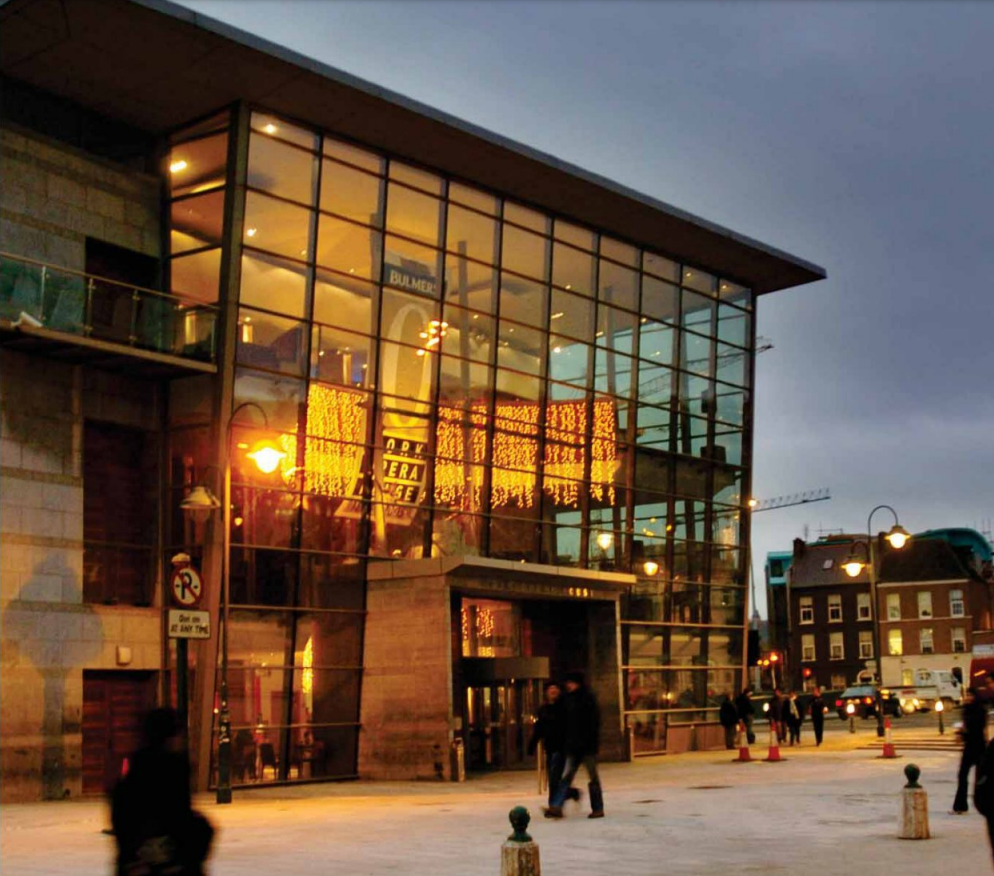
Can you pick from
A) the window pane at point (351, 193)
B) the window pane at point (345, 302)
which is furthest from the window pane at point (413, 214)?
the window pane at point (345, 302)

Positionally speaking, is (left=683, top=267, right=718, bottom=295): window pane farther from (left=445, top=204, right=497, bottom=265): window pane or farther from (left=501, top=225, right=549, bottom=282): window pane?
(left=445, top=204, right=497, bottom=265): window pane

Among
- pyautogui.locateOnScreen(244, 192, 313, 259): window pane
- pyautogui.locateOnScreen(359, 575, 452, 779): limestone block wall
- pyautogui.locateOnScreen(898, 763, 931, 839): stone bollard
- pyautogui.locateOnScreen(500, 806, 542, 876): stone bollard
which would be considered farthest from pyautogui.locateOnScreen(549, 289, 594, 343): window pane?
pyautogui.locateOnScreen(500, 806, 542, 876): stone bollard

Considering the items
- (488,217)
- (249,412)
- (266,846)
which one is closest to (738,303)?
(488,217)

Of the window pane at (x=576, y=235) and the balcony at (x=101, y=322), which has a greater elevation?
the window pane at (x=576, y=235)

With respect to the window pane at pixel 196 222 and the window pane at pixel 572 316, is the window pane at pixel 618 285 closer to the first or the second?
the window pane at pixel 572 316

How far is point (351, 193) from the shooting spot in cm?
3070

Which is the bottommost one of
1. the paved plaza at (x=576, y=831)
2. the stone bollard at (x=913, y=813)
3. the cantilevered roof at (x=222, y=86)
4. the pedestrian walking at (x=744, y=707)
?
the paved plaza at (x=576, y=831)

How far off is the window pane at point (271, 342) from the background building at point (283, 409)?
0.05 meters

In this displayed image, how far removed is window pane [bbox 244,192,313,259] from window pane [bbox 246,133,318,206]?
0.25 meters

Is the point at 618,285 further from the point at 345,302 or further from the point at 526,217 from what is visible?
the point at 345,302

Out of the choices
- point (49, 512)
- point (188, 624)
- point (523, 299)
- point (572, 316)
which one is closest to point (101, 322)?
point (49, 512)

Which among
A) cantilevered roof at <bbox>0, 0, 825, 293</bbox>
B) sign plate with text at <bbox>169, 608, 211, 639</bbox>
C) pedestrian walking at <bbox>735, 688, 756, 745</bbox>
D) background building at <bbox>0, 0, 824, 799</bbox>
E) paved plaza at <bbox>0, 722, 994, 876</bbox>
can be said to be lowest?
paved plaza at <bbox>0, 722, 994, 876</bbox>

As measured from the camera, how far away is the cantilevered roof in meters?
25.4

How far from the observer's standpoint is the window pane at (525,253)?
34.6 meters
